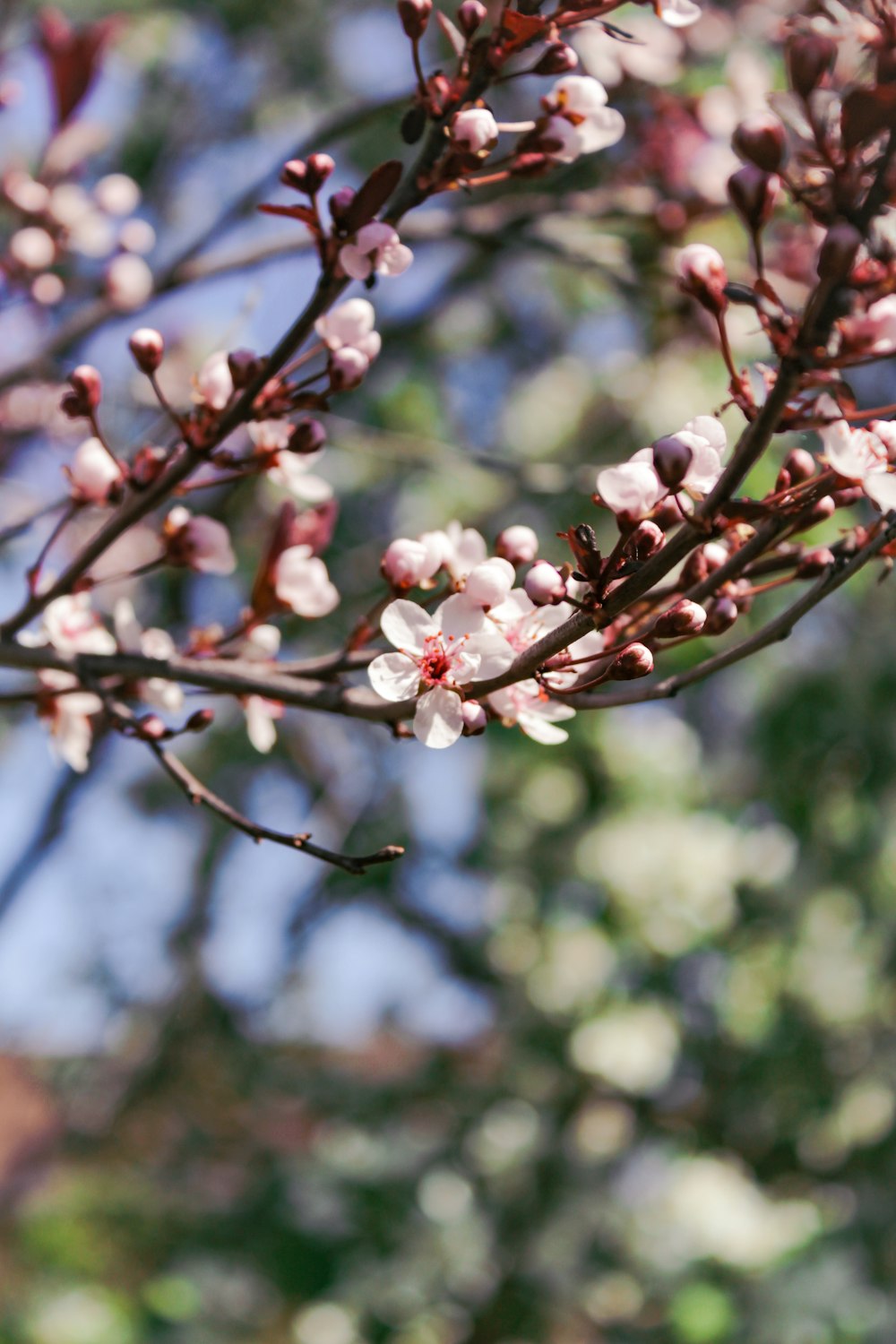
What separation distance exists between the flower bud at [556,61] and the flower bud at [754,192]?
0.81ft

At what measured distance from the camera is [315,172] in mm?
817

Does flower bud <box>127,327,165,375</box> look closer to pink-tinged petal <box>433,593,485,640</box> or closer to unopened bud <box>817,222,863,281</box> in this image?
pink-tinged petal <box>433,593,485,640</box>

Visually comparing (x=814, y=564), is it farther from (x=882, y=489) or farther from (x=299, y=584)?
(x=299, y=584)

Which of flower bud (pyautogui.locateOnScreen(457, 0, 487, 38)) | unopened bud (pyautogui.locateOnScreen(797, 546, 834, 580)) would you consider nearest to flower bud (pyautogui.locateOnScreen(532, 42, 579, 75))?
flower bud (pyautogui.locateOnScreen(457, 0, 487, 38))

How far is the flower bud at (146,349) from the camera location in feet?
2.90

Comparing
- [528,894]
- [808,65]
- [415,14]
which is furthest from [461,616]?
[528,894]

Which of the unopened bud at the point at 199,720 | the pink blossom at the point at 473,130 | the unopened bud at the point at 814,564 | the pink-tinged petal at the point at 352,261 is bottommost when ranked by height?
the unopened bud at the point at 199,720

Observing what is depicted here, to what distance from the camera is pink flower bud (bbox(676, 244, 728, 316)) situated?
2.18 ft

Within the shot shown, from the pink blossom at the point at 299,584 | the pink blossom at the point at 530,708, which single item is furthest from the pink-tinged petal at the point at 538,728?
the pink blossom at the point at 299,584

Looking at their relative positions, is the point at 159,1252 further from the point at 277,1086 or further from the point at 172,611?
the point at 172,611

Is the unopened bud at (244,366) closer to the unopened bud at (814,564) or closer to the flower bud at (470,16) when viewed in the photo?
the flower bud at (470,16)

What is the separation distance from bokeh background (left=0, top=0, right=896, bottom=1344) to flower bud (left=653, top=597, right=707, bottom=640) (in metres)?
1.18

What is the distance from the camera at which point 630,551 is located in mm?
646

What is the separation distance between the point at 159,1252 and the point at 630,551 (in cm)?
352
